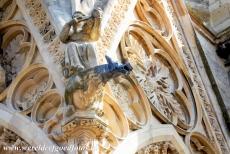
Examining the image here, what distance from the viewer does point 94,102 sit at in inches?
199

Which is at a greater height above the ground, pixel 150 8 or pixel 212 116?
pixel 150 8

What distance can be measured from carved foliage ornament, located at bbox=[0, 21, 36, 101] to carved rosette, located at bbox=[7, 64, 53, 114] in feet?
0.33

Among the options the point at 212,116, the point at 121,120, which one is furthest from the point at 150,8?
the point at 121,120

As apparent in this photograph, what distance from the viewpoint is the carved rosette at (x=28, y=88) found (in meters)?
5.86

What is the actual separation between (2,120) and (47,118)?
54cm

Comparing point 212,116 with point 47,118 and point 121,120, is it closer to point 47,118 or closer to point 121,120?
point 121,120

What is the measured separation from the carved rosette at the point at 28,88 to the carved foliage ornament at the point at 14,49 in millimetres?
102

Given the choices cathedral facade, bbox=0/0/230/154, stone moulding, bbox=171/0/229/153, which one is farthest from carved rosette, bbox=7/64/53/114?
stone moulding, bbox=171/0/229/153

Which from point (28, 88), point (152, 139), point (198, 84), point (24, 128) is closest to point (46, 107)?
point (24, 128)

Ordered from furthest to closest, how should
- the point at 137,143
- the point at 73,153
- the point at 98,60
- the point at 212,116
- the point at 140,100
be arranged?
the point at 212,116
the point at 140,100
the point at 137,143
the point at 98,60
the point at 73,153

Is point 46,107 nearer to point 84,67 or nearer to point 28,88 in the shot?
point 28,88

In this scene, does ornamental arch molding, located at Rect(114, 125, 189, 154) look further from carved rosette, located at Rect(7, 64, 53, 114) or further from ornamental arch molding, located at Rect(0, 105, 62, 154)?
carved rosette, located at Rect(7, 64, 53, 114)

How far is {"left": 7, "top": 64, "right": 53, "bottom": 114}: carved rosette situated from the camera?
5.86 m

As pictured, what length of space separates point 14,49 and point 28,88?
2.35 feet
